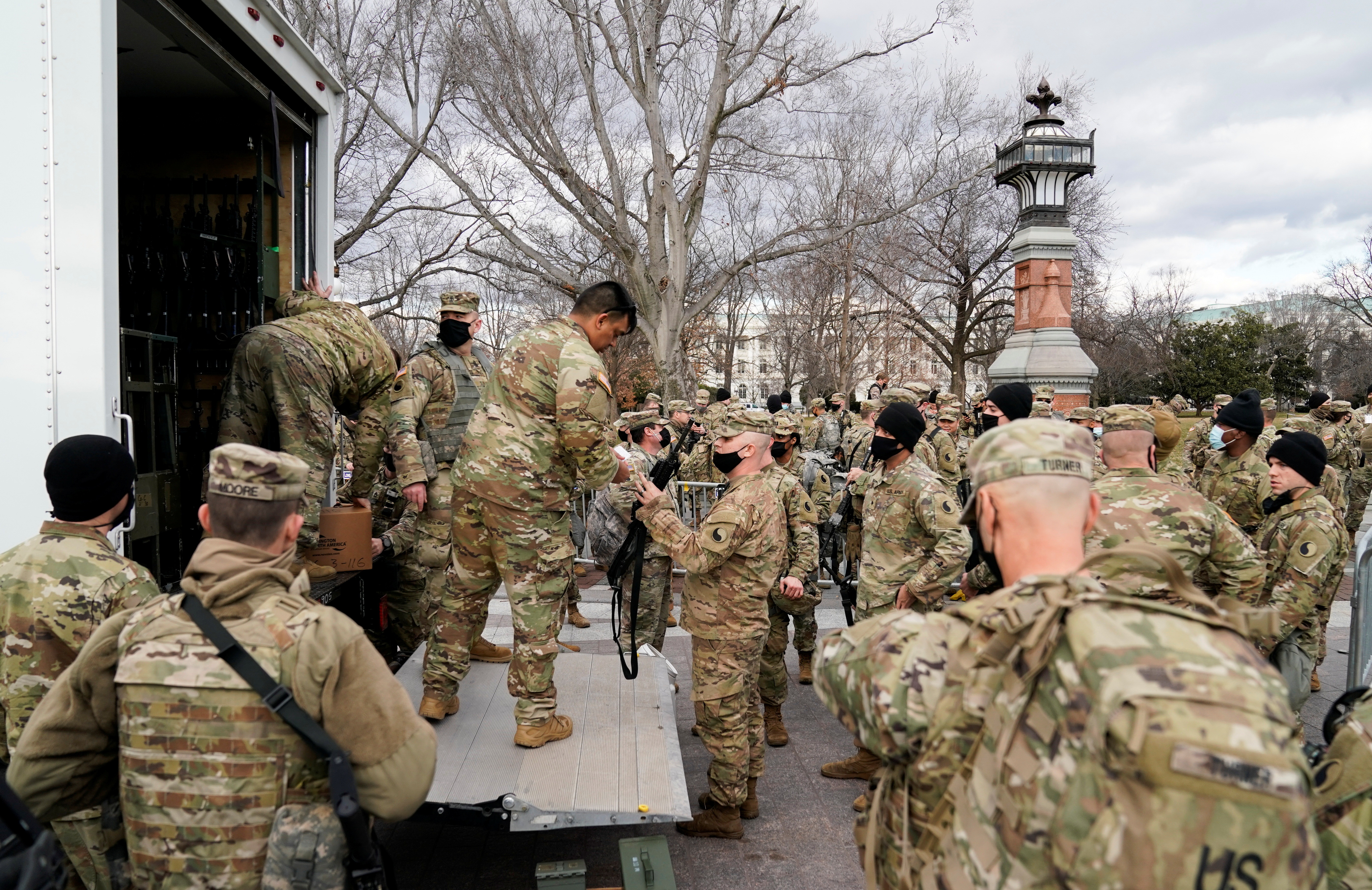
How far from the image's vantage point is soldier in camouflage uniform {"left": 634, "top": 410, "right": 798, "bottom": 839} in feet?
13.8

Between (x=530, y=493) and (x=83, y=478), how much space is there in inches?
69.9

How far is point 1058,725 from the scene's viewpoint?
4.62 feet

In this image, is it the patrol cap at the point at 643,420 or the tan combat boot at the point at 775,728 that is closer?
the tan combat boot at the point at 775,728

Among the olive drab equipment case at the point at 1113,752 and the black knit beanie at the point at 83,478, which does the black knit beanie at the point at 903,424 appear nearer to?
the olive drab equipment case at the point at 1113,752

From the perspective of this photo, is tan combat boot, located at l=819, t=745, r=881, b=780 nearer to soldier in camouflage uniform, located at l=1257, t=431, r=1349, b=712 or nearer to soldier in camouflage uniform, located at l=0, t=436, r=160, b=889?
soldier in camouflage uniform, located at l=1257, t=431, r=1349, b=712

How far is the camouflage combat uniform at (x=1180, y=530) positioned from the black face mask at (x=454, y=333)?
414cm

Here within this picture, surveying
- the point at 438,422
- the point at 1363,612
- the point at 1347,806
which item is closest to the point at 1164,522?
the point at 1363,612

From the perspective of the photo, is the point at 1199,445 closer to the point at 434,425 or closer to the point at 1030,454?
the point at 434,425

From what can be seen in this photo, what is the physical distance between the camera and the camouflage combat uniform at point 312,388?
4.51 meters

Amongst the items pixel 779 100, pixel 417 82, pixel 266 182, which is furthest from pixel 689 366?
pixel 266 182

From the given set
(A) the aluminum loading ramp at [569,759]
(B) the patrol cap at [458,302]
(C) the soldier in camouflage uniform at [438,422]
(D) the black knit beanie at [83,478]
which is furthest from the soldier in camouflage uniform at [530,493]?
(B) the patrol cap at [458,302]

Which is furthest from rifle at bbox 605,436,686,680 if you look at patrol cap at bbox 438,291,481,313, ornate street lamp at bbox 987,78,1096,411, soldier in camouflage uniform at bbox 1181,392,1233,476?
ornate street lamp at bbox 987,78,1096,411

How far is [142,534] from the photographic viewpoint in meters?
4.22

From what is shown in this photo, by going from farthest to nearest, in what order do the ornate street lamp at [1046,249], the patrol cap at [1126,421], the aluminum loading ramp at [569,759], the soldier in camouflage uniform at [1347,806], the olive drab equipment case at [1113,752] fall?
1. the ornate street lamp at [1046,249]
2. the patrol cap at [1126,421]
3. the aluminum loading ramp at [569,759]
4. the soldier in camouflage uniform at [1347,806]
5. the olive drab equipment case at [1113,752]
